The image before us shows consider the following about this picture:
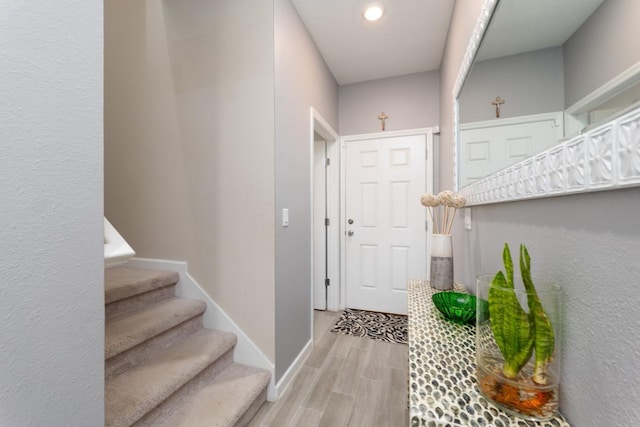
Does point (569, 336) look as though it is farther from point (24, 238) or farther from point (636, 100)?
point (24, 238)

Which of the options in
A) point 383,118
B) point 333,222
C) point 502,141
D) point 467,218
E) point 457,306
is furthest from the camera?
point 333,222

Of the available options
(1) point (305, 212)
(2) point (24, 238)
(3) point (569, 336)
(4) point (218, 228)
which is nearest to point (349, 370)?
(1) point (305, 212)

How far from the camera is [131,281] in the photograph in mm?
1701

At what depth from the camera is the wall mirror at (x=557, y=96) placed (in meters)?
0.43

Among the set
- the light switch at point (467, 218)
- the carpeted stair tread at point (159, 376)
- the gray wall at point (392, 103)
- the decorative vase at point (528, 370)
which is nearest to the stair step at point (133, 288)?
the carpeted stair tread at point (159, 376)

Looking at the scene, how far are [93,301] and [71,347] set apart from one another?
11 centimetres

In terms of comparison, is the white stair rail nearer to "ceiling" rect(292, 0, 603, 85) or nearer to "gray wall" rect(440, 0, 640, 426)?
"gray wall" rect(440, 0, 640, 426)

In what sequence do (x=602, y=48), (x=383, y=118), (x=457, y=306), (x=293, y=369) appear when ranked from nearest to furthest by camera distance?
1. (x=602, y=48)
2. (x=457, y=306)
3. (x=293, y=369)
4. (x=383, y=118)

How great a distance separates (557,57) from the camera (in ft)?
2.07

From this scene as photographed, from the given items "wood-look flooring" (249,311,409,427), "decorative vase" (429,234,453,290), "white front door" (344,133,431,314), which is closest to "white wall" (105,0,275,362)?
"wood-look flooring" (249,311,409,427)

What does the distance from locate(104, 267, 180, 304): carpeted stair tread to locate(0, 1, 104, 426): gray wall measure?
39.0 inches

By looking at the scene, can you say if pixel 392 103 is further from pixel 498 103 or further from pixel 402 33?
pixel 498 103

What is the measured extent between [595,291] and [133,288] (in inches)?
81.5

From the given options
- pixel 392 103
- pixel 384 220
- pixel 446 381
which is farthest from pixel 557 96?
pixel 392 103
